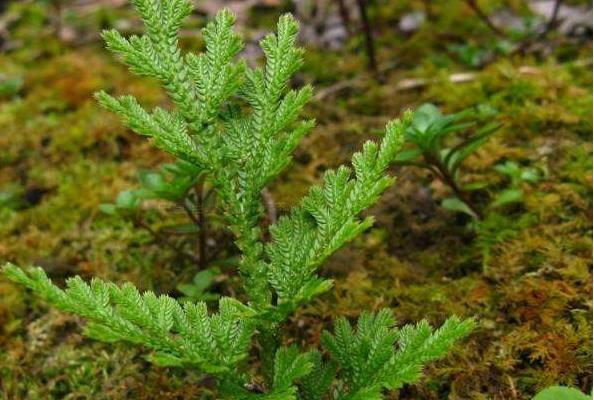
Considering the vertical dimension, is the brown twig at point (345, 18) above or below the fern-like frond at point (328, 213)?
below

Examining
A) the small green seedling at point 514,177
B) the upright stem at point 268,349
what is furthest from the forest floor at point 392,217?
the upright stem at point 268,349

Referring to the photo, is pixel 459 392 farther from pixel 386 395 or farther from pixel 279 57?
pixel 279 57

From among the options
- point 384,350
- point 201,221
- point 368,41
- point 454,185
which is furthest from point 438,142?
point 368,41

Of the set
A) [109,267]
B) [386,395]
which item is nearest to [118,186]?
[109,267]

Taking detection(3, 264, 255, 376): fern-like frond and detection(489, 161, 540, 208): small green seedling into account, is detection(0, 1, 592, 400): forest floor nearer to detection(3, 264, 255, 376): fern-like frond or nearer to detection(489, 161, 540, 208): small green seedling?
detection(489, 161, 540, 208): small green seedling

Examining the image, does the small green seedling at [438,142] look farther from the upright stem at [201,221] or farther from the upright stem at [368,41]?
the upright stem at [368,41]

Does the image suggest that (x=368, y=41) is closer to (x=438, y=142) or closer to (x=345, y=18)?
(x=345, y=18)
